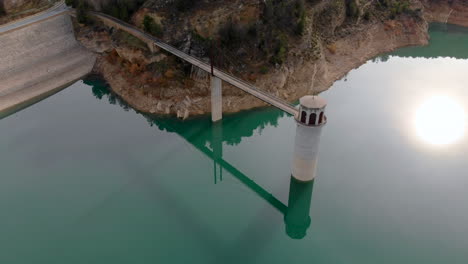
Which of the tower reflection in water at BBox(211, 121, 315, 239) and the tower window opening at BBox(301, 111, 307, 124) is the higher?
the tower window opening at BBox(301, 111, 307, 124)

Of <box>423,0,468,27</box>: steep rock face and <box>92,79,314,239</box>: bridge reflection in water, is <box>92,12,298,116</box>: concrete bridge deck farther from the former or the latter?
<box>423,0,468,27</box>: steep rock face

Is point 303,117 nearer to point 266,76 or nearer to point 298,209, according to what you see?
point 298,209

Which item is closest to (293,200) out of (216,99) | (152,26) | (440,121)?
(216,99)

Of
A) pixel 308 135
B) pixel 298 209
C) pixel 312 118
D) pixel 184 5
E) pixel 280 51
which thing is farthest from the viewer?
pixel 184 5

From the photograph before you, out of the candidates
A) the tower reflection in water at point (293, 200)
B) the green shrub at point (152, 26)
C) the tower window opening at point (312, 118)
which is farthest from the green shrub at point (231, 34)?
the tower window opening at point (312, 118)

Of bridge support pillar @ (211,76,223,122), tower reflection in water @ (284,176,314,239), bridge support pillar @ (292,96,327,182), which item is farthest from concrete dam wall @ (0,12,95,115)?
tower reflection in water @ (284,176,314,239)

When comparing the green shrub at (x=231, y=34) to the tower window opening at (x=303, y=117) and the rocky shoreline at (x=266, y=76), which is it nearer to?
the rocky shoreline at (x=266, y=76)

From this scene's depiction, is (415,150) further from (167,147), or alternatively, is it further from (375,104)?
(167,147)
